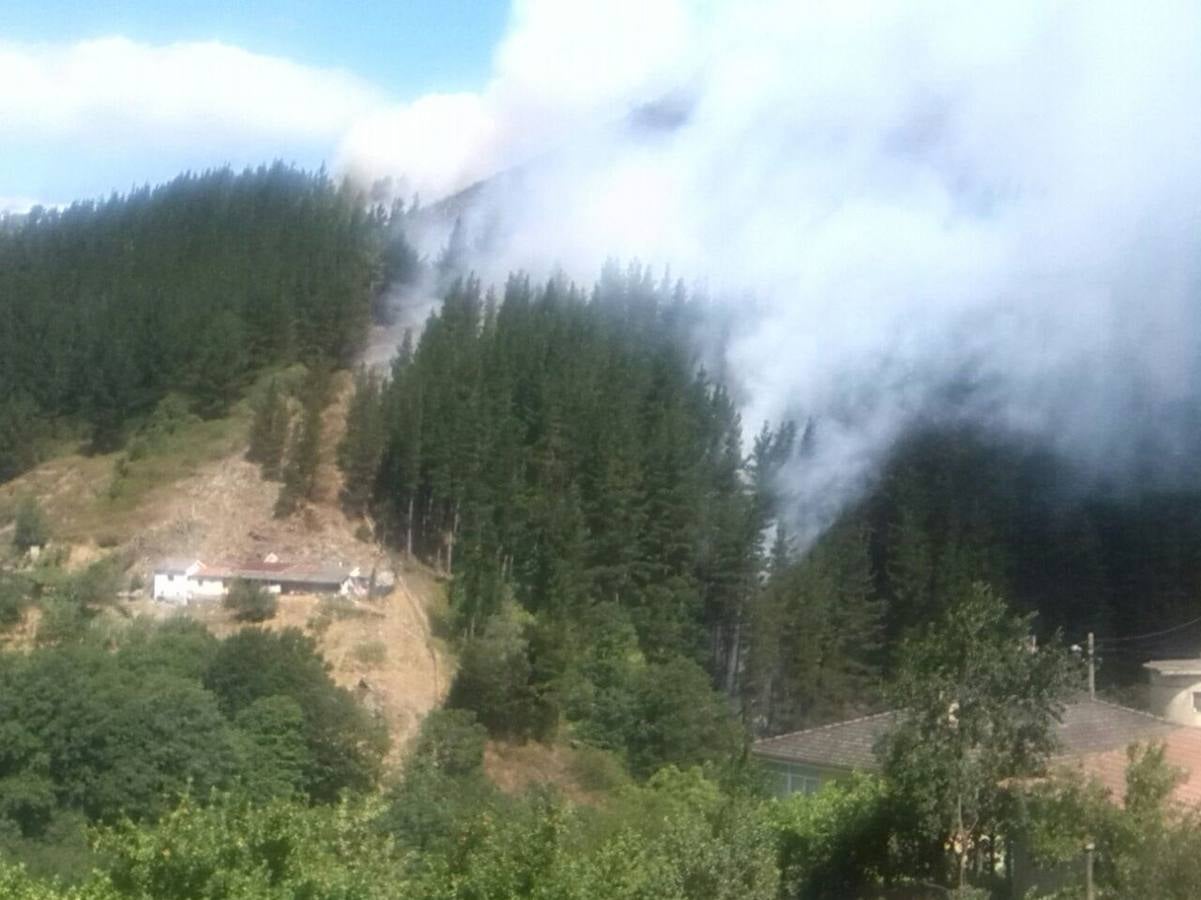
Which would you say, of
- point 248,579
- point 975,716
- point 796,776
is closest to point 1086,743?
point 796,776

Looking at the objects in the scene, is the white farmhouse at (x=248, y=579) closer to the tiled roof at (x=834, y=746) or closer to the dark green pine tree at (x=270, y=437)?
the dark green pine tree at (x=270, y=437)

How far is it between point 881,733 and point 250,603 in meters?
27.1

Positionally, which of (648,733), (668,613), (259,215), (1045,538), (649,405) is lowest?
(648,733)

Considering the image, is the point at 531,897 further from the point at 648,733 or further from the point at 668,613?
the point at 668,613

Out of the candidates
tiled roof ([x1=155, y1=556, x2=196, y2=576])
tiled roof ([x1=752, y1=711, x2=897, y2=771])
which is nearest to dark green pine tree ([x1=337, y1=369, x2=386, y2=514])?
tiled roof ([x1=155, y1=556, x2=196, y2=576])

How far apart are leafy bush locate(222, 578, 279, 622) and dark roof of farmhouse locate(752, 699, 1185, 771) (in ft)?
60.9

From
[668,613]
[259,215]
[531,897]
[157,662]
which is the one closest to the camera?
[531,897]

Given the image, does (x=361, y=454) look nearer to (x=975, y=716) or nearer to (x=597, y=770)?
(x=597, y=770)

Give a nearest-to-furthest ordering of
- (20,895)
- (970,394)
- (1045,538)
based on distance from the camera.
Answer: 1. (20,895)
2. (1045,538)
3. (970,394)

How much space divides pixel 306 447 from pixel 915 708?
1490 inches

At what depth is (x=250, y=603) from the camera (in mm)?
43812

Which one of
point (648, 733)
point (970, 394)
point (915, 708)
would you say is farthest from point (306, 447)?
point (915, 708)

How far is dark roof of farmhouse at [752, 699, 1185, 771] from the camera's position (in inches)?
899

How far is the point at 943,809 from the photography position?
16.5 m
